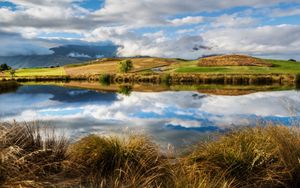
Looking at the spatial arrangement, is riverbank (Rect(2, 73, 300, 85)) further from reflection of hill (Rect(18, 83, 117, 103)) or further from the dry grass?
reflection of hill (Rect(18, 83, 117, 103))

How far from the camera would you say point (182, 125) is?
21578 mm

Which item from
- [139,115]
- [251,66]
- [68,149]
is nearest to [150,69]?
[251,66]

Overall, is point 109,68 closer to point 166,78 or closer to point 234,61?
point 234,61

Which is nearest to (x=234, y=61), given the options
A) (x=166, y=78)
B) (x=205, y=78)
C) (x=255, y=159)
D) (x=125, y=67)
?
(x=125, y=67)

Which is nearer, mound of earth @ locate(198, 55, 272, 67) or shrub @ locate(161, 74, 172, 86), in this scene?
shrub @ locate(161, 74, 172, 86)

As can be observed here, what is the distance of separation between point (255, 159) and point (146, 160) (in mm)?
2356

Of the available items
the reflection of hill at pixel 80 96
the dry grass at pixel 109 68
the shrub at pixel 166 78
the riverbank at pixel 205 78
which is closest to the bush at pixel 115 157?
the reflection of hill at pixel 80 96

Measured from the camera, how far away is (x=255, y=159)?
8.39 meters

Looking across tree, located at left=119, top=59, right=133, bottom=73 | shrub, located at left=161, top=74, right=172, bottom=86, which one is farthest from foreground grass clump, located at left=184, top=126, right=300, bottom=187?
tree, located at left=119, top=59, right=133, bottom=73

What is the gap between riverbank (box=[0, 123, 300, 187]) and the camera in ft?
26.7

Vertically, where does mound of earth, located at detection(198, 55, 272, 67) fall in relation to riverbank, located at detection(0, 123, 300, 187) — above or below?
above

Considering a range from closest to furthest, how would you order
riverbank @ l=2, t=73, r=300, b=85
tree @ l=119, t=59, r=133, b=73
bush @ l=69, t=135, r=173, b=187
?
bush @ l=69, t=135, r=173, b=187
riverbank @ l=2, t=73, r=300, b=85
tree @ l=119, t=59, r=133, b=73

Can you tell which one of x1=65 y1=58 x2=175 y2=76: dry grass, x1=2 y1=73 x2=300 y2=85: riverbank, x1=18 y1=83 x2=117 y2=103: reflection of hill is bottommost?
x1=18 y1=83 x2=117 y2=103: reflection of hill

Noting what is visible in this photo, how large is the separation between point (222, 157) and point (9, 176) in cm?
418
